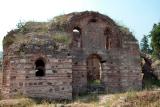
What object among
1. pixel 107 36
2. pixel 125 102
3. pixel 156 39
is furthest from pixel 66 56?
pixel 156 39

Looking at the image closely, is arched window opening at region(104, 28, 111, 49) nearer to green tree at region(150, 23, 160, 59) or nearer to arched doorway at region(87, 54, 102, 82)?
arched doorway at region(87, 54, 102, 82)

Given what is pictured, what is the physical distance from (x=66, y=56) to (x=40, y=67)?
1.25m

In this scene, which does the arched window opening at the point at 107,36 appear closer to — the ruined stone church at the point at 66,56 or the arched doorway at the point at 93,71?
the ruined stone church at the point at 66,56

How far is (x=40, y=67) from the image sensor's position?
14.5 metres

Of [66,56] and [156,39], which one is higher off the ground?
[156,39]

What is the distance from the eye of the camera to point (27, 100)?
42.8ft

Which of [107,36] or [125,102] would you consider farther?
[107,36]

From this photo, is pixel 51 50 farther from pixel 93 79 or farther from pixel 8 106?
pixel 93 79

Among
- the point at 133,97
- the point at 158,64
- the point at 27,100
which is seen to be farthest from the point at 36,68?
the point at 158,64

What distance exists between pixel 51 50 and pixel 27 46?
3.49ft

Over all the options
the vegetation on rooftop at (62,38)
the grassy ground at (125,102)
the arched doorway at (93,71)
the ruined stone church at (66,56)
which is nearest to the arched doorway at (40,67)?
the ruined stone church at (66,56)

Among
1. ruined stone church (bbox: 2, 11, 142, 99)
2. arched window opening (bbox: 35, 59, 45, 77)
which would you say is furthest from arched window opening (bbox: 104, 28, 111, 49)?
arched window opening (bbox: 35, 59, 45, 77)

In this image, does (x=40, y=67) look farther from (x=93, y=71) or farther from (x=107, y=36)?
(x=93, y=71)

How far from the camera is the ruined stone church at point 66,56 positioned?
46.3 ft
